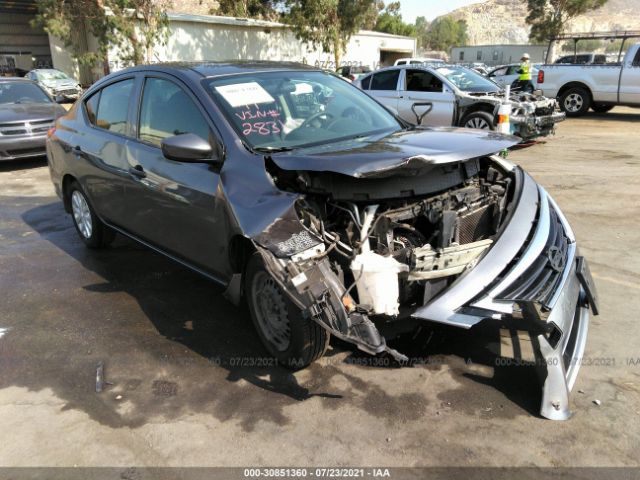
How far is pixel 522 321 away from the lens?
289 centimetres

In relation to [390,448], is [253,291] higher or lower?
higher

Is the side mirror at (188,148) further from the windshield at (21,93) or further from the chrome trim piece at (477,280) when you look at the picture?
the windshield at (21,93)

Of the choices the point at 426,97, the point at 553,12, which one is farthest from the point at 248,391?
the point at 553,12

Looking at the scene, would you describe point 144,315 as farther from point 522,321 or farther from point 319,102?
point 522,321

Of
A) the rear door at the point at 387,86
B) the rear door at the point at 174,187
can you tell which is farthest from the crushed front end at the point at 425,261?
the rear door at the point at 387,86

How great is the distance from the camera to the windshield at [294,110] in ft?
12.1

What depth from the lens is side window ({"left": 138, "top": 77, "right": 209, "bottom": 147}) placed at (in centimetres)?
384

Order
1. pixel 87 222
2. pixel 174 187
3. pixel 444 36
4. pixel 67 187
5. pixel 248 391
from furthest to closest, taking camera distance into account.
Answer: pixel 444 36 → pixel 67 187 → pixel 87 222 → pixel 174 187 → pixel 248 391

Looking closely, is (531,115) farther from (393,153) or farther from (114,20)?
(114,20)

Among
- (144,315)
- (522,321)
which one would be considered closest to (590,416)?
(522,321)

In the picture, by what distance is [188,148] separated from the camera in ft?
11.3

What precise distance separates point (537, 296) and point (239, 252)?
183 centimetres

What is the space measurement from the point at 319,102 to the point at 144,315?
7.16ft

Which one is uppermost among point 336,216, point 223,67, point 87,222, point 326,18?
point 326,18
